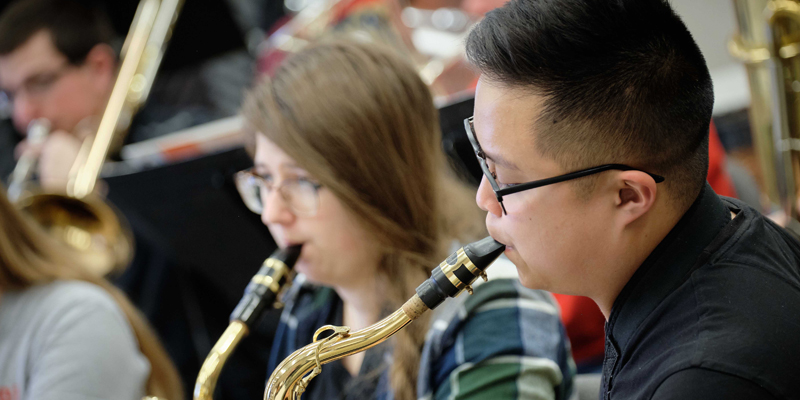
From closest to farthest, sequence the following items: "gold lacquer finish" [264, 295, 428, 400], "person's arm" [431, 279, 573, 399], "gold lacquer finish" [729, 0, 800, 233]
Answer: "gold lacquer finish" [264, 295, 428, 400] → "person's arm" [431, 279, 573, 399] → "gold lacquer finish" [729, 0, 800, 233]

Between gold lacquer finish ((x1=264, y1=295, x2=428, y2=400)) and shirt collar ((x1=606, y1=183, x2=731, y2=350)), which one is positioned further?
gold lacquer finish ((x1=264, y1=295, x2=428, y2=400))

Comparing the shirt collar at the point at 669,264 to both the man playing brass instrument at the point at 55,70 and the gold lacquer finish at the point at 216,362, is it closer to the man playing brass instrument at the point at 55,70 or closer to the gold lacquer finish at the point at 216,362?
the gold lacquer finish at the point at 216,362

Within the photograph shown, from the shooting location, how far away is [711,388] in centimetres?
63

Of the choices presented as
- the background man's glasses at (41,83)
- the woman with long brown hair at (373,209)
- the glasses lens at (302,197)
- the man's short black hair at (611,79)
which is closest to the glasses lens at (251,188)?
the woman with long brown hair at (373,209)

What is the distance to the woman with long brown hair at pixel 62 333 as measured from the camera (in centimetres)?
138

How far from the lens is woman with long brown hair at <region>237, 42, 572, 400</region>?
115cm

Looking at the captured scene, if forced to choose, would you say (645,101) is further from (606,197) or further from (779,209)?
(779,209)

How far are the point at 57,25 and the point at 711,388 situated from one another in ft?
9.49

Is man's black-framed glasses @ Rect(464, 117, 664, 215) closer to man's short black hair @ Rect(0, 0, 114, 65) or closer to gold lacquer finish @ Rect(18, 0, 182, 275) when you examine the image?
gold lacquer finish @ Rect(18, 0, 182, 275)

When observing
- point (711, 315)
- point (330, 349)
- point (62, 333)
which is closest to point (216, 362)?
point (330, 349)

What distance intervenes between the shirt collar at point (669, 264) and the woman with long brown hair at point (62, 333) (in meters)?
1.12

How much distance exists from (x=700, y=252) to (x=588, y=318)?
889 millimetres

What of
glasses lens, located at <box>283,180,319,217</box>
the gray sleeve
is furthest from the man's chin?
the gray sleeve

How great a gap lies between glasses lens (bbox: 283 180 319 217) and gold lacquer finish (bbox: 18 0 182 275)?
1145mm
